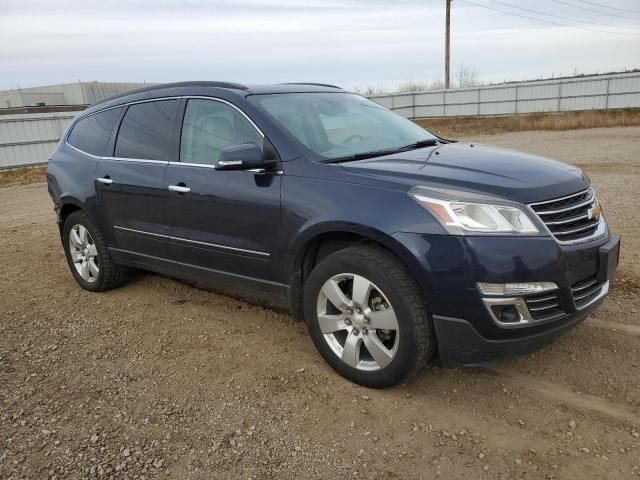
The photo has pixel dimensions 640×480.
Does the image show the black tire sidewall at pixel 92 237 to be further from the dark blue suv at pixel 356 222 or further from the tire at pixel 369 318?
the tire at pixel 369 318

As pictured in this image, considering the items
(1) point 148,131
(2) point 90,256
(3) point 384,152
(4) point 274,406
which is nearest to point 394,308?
(4) point 274,406

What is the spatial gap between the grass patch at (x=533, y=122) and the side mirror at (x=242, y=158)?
23.5m

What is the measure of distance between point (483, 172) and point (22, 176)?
16847 mm

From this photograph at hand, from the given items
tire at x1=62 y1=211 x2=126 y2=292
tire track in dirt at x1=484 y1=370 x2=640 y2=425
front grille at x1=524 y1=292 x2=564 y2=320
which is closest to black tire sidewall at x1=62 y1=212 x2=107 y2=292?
tire at x1=62 y1=211 x2=126 y2=292

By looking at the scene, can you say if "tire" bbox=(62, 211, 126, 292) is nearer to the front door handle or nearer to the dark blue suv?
the dark blue suv

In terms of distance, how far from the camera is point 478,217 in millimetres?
2707

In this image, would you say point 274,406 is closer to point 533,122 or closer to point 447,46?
point 533,122

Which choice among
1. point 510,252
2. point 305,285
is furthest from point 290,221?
point 510,252

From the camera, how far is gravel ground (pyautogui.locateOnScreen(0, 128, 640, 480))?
2.56 meters

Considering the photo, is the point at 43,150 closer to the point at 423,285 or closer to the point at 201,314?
the point at 201,314

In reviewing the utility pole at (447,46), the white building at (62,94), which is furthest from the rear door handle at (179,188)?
the white building at (62,94)

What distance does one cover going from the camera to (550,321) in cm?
273

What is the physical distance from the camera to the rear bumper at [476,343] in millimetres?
2719

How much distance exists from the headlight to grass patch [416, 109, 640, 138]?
23.6 meters
